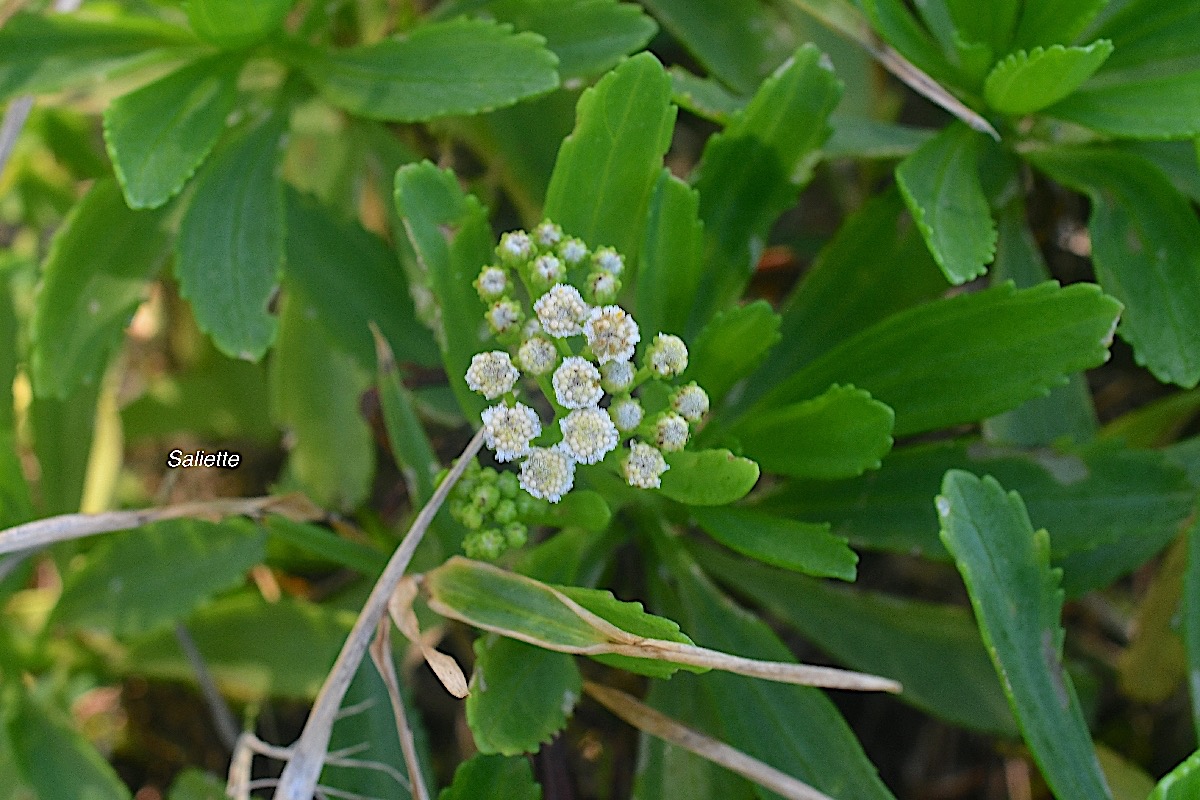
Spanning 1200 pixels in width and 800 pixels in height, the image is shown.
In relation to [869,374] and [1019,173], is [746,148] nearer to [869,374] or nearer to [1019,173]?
[869,374]

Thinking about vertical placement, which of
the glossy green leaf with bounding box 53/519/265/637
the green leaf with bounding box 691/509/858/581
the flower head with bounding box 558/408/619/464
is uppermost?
the flower head with bounding box 558/408/619/464

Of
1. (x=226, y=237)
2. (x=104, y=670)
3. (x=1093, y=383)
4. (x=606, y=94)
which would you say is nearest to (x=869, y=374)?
(x=606, y=94)

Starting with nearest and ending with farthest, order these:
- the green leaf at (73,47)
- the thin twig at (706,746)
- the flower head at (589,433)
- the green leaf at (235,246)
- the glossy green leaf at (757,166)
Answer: the flower head at (589,433)
the thin twig at (706,746)
the glossy green leaf at (757,166)
the green leaf at (235,246)
the green leaf at (73,47)

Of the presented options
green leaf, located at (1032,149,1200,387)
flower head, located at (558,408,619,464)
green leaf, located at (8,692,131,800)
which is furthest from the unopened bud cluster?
green leaf, located at (8,692,131,800)

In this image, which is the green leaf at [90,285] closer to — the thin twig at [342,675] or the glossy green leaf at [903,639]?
the thin twig at [342,675]

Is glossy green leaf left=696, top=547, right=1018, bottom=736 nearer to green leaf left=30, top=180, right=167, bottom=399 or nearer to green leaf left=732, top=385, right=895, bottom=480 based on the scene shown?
green leaf left=732, top=385, right=895, bottom=480

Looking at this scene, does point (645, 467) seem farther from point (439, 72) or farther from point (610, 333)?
point (439, 72)

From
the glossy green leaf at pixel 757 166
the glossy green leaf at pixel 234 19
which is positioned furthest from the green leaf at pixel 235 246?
the glossy green leaf at pixel 757 166
